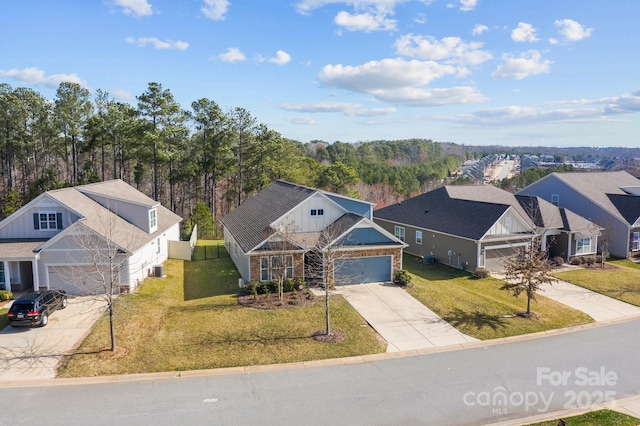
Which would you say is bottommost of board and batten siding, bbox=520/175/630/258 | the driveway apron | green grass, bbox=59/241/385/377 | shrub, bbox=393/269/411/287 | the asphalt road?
the driveway apron

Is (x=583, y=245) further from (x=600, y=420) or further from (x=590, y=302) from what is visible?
(x=600, y=420)

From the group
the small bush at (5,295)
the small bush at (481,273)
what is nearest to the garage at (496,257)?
the small bush at (481,273)

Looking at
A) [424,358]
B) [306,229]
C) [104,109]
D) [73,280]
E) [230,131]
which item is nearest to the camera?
[424,358]

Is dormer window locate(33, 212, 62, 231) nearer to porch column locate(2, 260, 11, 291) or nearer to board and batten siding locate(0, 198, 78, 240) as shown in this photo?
board and batten siding locate(0, 198, 78, 240)

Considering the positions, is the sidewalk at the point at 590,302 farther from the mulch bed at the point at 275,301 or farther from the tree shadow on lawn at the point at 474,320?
the mulch bed at the point at 275,301

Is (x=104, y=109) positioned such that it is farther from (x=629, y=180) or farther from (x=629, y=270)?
(x=629, y=180)

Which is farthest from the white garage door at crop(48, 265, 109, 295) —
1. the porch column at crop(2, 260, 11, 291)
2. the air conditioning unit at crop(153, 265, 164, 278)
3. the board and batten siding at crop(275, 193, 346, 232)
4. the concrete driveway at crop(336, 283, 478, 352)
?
the concrete driveway at crop(336, 283, 478, 352)

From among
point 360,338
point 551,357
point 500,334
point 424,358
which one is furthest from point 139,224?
point 551,357
